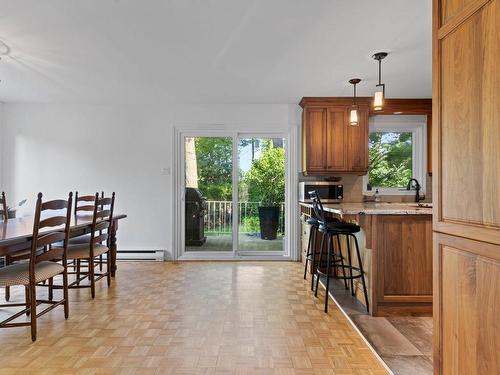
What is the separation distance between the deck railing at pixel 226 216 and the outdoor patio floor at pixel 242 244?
0.09 meters

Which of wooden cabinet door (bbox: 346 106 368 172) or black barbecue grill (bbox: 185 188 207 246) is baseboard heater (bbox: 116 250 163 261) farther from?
wooden cabinet door (bbox: 346 106 368 172)

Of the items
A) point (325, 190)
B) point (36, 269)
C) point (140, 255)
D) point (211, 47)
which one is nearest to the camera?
point (36, 269)

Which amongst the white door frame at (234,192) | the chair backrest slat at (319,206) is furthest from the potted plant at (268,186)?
the chair backrest slat at (319,206)

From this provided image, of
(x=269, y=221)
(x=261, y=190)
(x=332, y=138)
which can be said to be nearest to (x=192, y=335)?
(x=269, y=221)

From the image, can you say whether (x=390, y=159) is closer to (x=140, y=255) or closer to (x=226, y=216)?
(x=226, y=216)

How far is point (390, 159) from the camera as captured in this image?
465 cm

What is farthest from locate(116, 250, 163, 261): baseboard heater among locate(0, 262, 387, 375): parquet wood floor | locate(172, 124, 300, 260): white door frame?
locate(0, 262, 387, 375): parquet wood floor

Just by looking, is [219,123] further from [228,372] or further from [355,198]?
[228,372]

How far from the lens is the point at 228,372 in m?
1.82

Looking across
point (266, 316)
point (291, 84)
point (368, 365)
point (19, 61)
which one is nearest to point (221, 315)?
point (266, 316)

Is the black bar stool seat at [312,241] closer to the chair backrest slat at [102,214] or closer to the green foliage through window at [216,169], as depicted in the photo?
the green foliage through window at [216,169]

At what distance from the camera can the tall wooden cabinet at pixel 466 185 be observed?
1.04m

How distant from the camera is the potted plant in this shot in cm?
471

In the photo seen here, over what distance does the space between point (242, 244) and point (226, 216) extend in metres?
0.49
